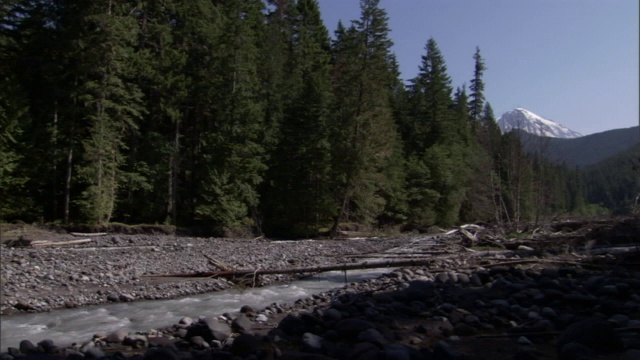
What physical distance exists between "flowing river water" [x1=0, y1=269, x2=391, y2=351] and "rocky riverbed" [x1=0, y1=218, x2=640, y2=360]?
1.71 feet

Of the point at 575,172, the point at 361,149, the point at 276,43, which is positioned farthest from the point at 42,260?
the point at 575,172

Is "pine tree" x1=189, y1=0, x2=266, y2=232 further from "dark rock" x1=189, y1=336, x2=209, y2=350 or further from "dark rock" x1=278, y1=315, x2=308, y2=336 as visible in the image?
"dark rock" x1=189, y1=336, x2=209, y2=350

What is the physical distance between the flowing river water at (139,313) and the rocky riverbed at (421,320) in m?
0.52

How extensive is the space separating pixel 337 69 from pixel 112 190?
16.2 meters

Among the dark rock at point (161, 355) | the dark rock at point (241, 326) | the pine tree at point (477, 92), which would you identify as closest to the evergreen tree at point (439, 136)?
the pine tree at point (477, 92)

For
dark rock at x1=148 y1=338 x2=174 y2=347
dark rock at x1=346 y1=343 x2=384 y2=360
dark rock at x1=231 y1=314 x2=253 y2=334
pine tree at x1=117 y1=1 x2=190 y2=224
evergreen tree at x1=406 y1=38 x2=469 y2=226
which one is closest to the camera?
dark rock at x1=346 y1=343 x2=384 y2=360

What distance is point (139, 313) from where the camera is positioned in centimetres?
1066

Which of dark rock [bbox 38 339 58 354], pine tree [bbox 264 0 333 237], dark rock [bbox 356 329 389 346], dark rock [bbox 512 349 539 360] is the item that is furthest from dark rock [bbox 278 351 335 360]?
pine tree [bbox 264 0 333 237]

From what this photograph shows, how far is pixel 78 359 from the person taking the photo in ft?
20.9

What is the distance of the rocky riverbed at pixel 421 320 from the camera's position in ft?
20.3

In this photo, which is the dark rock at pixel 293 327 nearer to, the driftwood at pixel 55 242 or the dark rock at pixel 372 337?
the dark rock at pixel 372 337

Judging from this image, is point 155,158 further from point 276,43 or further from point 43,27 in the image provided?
point 43,27

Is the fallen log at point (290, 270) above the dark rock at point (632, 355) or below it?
below

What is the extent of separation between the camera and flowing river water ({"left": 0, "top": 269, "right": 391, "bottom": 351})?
864 cm
